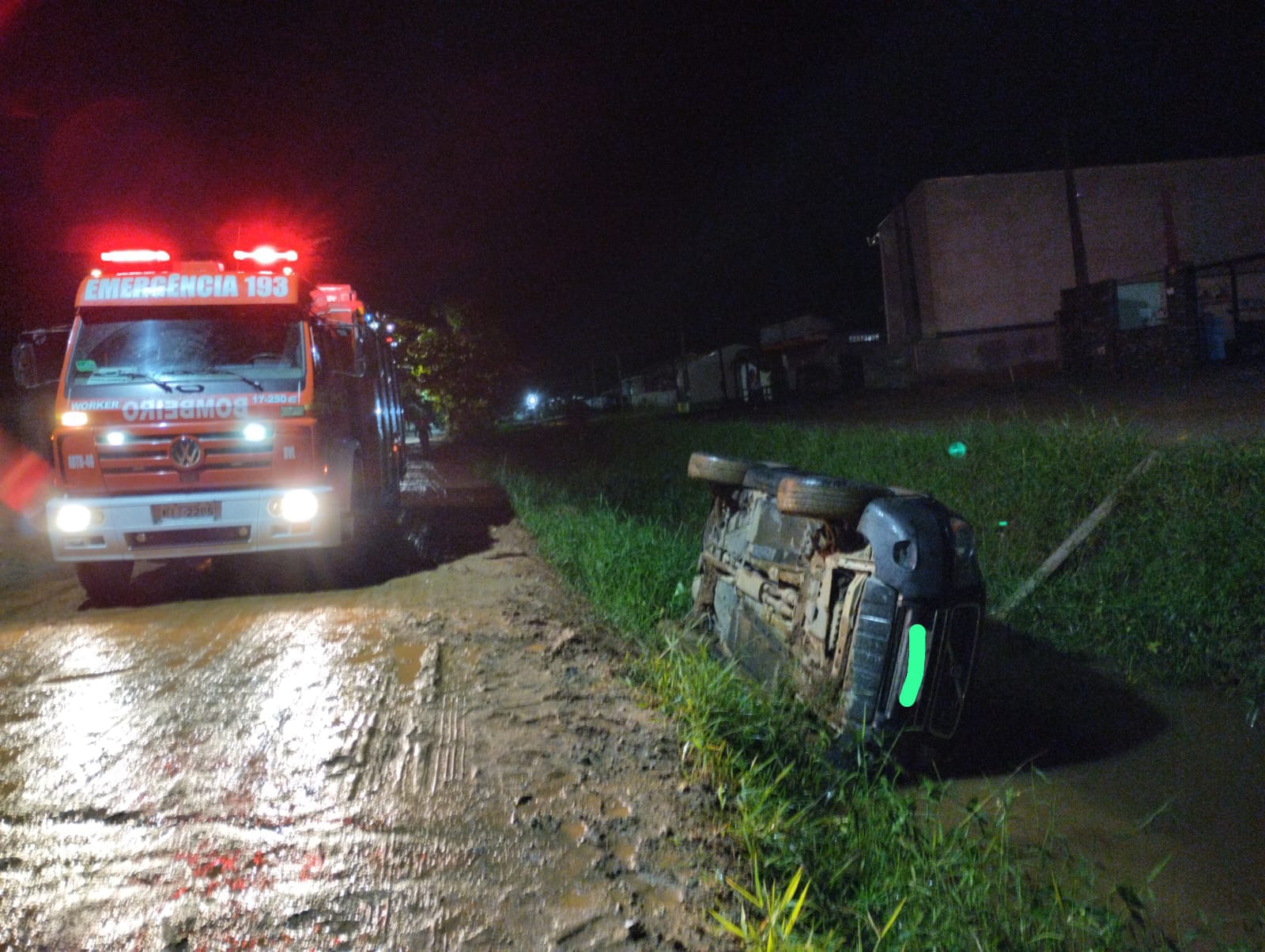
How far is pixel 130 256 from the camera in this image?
769 cm

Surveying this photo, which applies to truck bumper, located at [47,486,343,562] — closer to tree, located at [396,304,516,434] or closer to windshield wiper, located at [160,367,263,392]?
windshield wiper, located at [160,367,263,392]

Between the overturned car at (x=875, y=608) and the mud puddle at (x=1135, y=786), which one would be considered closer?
the mud puddle at (x=1135, y=786)

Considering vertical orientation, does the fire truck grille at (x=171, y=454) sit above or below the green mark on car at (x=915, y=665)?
above

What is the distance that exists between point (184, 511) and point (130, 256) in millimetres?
2344

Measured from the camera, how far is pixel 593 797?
346 cm

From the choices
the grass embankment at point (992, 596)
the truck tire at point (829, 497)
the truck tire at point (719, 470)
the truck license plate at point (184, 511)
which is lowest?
the grass embankment at point (992, 596)

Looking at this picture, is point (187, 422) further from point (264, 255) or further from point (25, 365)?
point (264, 255)

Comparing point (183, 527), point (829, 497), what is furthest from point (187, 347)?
point (829, 497)

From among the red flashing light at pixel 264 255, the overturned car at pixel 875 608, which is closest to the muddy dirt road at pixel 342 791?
the overturned car at pixel 875 608

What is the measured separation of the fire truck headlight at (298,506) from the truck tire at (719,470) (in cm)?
344

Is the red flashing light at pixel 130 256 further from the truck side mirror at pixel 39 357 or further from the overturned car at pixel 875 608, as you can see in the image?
the overturned car at pixel 875 608

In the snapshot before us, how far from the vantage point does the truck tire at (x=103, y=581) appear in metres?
7.42

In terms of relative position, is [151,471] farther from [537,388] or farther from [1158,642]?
[537,388]

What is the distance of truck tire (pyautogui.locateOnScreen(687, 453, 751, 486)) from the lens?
5133 millimetres
